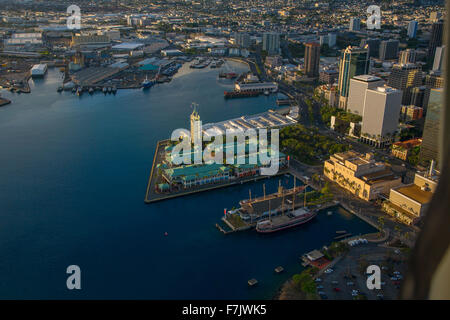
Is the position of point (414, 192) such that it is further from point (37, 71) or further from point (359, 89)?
point (37, 71)

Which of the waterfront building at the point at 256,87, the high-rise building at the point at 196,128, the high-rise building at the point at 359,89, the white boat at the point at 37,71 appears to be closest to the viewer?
the high-rise building at the point at 196,128

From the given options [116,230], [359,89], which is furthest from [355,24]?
[116,230]

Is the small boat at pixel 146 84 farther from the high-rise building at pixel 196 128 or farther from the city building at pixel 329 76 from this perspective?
the high-rise building at pixel 196 128

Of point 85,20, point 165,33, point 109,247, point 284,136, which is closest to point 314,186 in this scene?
point 284,136

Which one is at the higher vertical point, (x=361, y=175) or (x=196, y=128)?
(x=196, y=128)

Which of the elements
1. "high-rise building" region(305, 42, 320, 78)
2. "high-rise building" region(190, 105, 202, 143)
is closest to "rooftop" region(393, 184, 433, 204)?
"high-rise building" region(190, 105, 202, 143)

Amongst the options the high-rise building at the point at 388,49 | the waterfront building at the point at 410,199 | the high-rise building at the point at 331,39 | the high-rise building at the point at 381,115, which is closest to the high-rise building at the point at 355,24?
the high-rise building at the point at 331,39

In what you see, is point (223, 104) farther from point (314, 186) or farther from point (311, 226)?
point (311, 226)
